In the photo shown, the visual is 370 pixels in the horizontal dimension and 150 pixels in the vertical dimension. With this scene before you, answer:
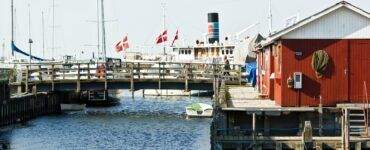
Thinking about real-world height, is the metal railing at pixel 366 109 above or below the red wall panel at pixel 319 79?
below

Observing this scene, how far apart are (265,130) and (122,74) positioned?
35150 mm

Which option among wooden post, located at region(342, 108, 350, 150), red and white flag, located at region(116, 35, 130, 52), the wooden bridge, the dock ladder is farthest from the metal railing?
red and white flag, located at region(116, 35, 130, 52)

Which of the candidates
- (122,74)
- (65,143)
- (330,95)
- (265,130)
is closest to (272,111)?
(265,130)

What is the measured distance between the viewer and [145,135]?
181ft

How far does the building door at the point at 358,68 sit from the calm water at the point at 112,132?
12887 mm

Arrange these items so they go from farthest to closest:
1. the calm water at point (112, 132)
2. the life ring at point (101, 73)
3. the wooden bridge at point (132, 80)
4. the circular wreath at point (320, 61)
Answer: the life ring at point (101, 73), the wooden bridge at point (132, 80), the calm water at point (112, 132), the circular wreath at point (320, 61)

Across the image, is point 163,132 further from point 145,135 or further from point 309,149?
point 309,149

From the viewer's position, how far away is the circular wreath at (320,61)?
37125 mm

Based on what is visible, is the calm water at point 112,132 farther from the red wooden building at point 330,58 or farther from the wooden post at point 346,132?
the wooden post at point 346,132

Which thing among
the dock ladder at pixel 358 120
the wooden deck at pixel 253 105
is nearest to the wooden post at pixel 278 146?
the wooden deck at pixel 253 105

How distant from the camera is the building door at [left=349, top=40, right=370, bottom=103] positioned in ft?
123

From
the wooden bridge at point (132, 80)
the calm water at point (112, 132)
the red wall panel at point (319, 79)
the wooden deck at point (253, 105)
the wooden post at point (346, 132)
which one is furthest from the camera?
the wooden bridge at point (132, 80)

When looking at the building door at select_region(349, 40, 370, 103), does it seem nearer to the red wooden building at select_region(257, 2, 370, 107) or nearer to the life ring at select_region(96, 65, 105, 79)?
the red wooden building at select_region(257, 2, 370, 107)

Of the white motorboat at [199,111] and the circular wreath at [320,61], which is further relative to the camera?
the white motorboat at [199,111]
